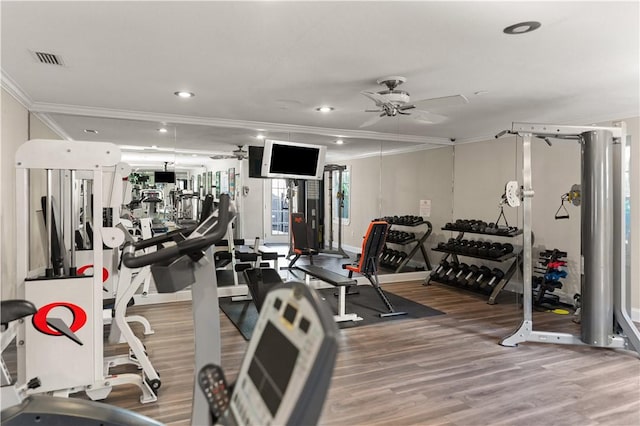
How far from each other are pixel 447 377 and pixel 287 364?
2.66 meters

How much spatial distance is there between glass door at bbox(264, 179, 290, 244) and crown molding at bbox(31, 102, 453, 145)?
2.53 feet

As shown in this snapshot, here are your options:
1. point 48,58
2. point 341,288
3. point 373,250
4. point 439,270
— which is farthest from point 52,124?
point 439,270

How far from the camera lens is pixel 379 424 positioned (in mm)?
2314

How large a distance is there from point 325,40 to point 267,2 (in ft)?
1.81

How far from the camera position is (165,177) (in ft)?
16.9

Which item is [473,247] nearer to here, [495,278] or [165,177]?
[495,278]

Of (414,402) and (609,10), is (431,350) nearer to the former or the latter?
(414,402)

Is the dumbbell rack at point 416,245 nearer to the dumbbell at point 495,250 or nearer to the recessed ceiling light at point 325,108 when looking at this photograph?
the dumbbell at point 495,250

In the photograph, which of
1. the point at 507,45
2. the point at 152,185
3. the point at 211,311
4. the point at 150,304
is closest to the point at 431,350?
the point at 507,45

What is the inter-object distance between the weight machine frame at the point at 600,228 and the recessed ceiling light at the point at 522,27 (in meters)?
1.17

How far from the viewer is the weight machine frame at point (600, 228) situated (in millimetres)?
3402

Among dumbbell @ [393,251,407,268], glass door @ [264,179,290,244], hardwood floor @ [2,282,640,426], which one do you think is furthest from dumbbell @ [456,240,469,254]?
glass door @ [264,179,290,244]

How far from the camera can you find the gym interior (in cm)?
215

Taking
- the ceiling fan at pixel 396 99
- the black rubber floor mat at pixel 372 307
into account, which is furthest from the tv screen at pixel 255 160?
the ceiling fan at pixel 396 99
